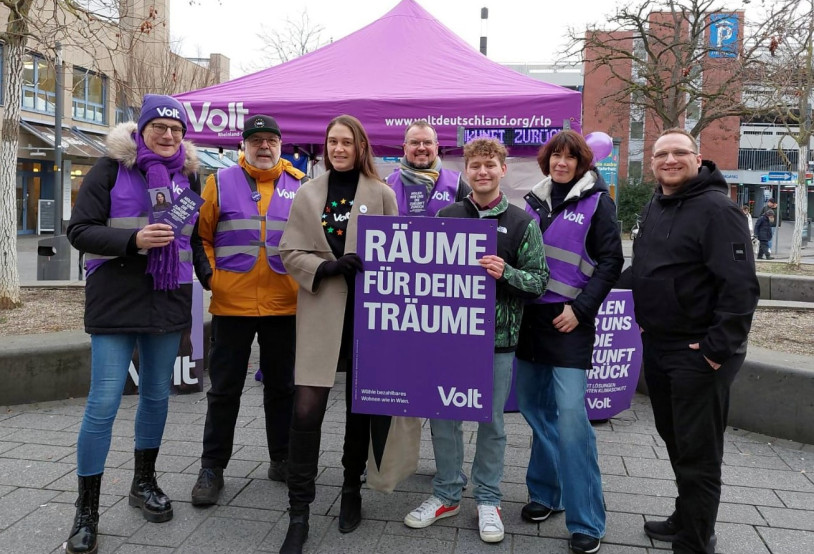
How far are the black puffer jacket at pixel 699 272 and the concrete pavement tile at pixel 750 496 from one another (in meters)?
1.38

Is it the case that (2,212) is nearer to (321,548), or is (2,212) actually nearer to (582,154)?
(321,548)

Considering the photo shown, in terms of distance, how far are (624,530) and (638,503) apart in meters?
0.37

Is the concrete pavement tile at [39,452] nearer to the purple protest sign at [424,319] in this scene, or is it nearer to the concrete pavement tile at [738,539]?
the purple protest sign at [424,319]

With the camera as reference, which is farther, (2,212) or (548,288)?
(2,212)

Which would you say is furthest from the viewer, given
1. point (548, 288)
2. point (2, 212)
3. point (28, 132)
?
point (28, 132)

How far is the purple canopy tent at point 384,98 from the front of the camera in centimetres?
570

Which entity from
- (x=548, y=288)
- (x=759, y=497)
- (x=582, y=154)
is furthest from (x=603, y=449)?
(x=582, y=154)

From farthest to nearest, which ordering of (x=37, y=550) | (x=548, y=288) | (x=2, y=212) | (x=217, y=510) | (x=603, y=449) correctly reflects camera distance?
1. (x=2, y=212)
2. (x=603, y=449)
3. (x=217, y=510)
4. (x=548, y=288)
5. (x=37, y=550)

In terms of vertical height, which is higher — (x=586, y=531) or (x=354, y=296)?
(x=354, y=296)

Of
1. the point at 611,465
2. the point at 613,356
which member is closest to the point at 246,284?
the point at 611,465

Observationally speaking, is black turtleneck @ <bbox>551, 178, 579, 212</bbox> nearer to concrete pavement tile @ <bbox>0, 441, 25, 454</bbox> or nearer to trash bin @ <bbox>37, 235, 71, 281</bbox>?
concrete pavement tile @ <bbox>0, 441, 25, 454</bbox>

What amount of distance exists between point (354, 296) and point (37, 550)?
6.03ft

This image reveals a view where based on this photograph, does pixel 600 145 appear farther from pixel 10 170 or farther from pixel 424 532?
pixel 10 170

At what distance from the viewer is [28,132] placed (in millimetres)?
24844
